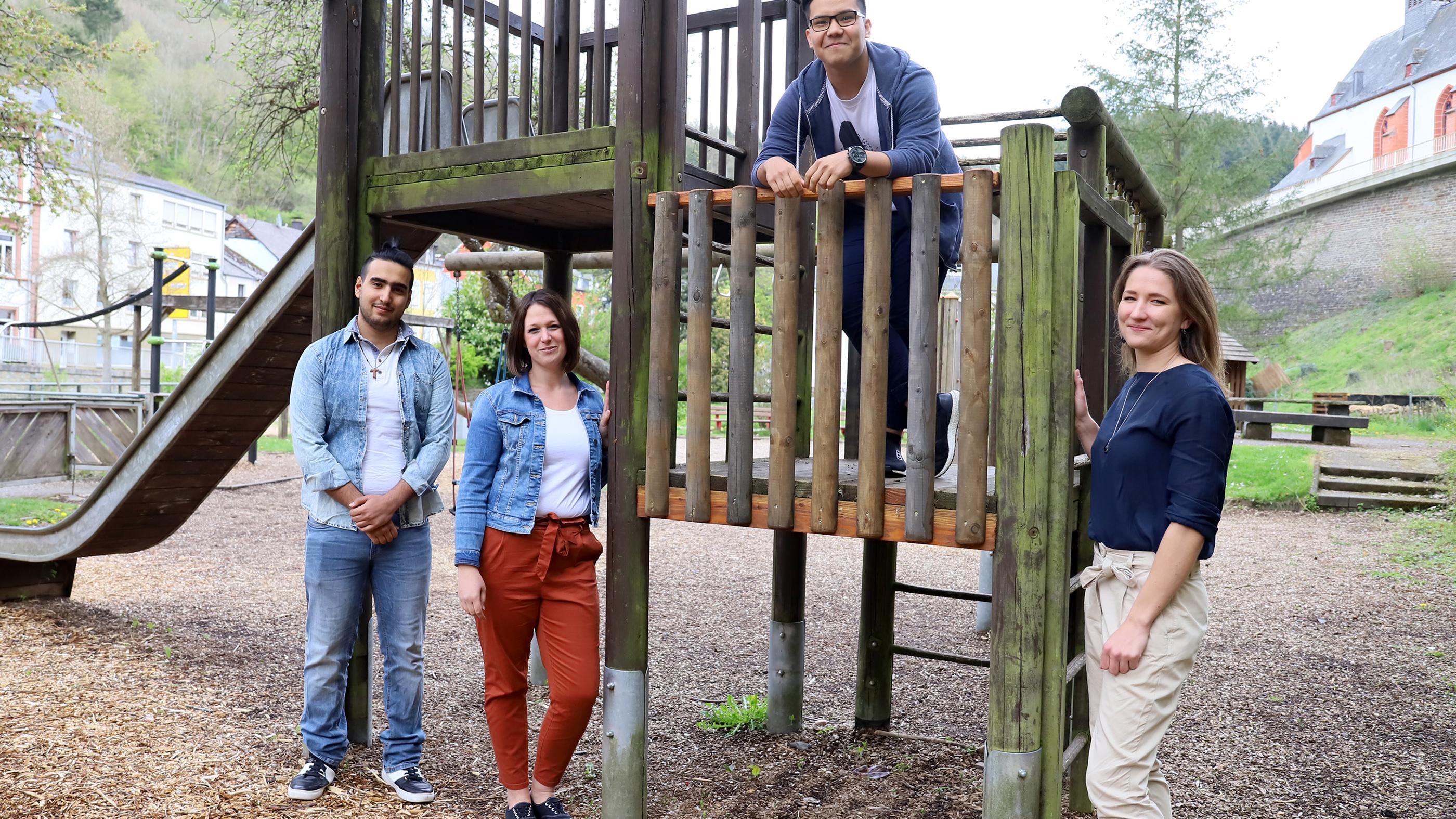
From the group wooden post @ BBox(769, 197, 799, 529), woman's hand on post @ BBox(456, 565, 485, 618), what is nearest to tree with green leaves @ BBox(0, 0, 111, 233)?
woman's hand on post @ BBox(456, 565, 485, 618)

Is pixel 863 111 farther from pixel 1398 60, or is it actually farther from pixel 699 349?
pixel 1398 60

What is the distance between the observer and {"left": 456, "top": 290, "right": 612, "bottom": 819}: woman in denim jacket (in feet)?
10.5


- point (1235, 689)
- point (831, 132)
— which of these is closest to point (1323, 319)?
point (1235, 689)

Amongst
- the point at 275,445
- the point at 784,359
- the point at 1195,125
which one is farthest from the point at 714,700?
the point at 1195,125

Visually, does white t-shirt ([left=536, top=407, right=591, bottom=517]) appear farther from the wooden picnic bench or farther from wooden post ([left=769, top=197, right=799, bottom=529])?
the wooden picnic bench

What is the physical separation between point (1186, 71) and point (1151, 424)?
81.0 ft

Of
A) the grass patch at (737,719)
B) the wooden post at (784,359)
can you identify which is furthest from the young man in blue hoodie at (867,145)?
the grass patch at (737,719)

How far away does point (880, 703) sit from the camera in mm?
4762

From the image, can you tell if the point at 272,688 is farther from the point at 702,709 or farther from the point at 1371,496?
the point at 1371,496

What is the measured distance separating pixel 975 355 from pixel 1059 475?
15.8 inches

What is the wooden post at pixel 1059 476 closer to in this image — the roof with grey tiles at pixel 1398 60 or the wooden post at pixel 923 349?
the wooden post at pixel 923 349

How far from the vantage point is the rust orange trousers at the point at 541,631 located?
321 centimetres

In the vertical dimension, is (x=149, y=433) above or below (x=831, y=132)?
below

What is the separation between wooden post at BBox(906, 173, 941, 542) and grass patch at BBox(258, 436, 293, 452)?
17.1m
